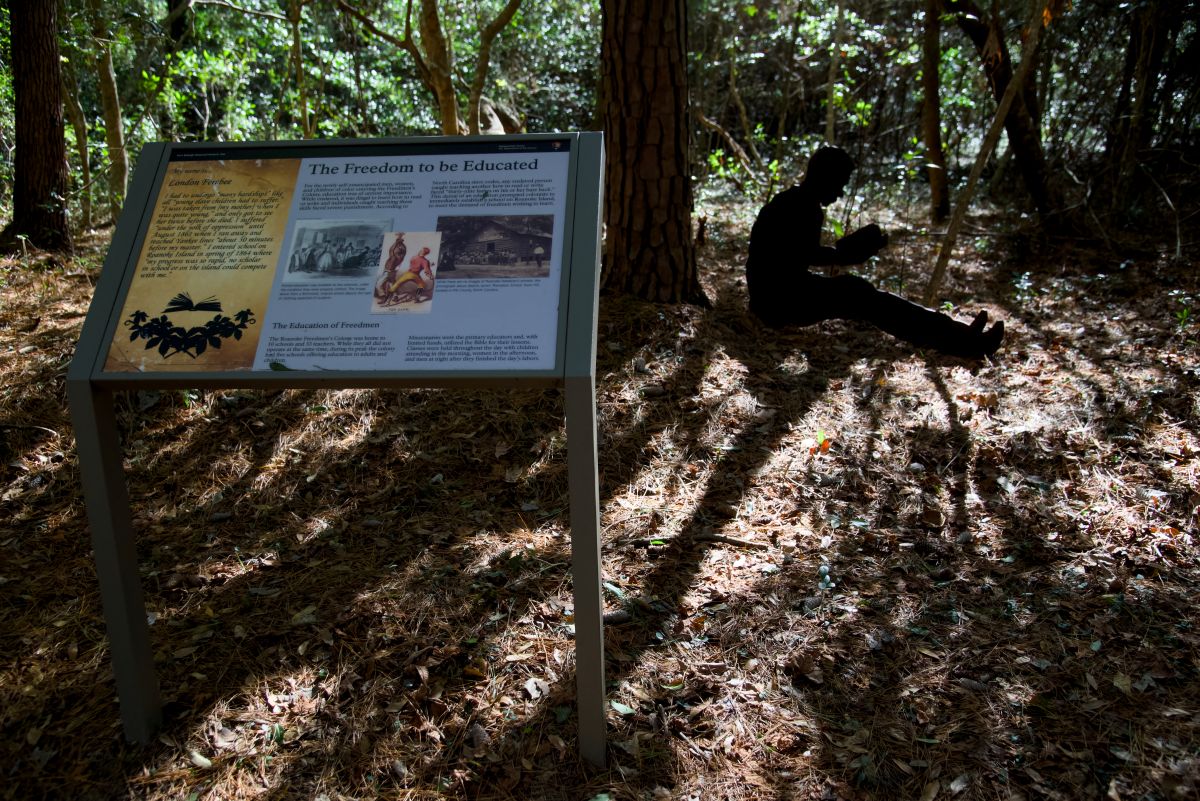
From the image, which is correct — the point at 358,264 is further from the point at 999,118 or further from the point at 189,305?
the point at 999,118

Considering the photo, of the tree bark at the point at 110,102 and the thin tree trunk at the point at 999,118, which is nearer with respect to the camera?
the thin tree trunk at the point at 999,118

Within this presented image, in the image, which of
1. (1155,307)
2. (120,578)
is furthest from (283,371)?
(1155,307)

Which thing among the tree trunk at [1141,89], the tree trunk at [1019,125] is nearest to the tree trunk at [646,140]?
the tree trunk at [1019,125]

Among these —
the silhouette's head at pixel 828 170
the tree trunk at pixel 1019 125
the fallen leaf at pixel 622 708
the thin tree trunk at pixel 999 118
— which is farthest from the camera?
the tree trunk at pixel 1019 125

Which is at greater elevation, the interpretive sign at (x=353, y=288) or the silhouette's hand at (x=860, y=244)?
the interpretive sign at (x=353, y=288)

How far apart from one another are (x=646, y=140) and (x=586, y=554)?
11.0 ft

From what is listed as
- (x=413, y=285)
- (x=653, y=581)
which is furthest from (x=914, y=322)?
(x=413, y=285)

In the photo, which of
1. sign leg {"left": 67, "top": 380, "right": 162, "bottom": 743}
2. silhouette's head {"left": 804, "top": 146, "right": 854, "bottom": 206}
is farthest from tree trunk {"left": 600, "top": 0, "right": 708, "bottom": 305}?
sign leg {"left": 67, "top": 380, "right": 162, "bottom": 743}

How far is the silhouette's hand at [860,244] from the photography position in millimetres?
4824

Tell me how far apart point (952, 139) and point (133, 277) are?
1316 cm

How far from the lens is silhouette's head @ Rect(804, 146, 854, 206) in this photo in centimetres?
480

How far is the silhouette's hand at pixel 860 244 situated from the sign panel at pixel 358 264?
319 cm

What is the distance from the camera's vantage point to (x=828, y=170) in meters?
4.82

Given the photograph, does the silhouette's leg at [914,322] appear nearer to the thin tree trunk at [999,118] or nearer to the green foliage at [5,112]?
the thin tree trunk at [999,118]
